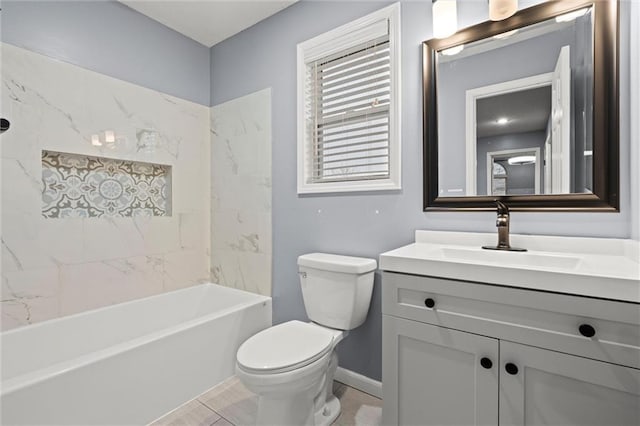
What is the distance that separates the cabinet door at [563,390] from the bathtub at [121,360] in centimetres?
153

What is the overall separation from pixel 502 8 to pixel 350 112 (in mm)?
890

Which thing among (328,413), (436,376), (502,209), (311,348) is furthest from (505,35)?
(328,413)

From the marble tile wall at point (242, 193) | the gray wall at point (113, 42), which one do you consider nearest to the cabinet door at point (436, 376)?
the marble tile wall at point (242, 193)

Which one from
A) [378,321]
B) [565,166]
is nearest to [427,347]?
[378,321]

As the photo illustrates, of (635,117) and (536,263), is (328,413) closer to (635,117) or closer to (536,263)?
(536,263)

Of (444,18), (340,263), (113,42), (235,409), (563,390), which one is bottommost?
(235,409)

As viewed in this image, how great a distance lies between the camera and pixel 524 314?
1.01m

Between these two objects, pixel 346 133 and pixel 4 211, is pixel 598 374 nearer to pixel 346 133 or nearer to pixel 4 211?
pixel 346 133

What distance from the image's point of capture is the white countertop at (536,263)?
90 cm

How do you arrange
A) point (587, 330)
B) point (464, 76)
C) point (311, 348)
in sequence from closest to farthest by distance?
point (587, 330), point (311, 348), point (464, 76)

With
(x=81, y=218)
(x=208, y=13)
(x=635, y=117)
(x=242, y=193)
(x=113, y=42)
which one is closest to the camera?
(x=635, y=117)

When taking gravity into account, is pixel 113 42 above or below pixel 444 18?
above

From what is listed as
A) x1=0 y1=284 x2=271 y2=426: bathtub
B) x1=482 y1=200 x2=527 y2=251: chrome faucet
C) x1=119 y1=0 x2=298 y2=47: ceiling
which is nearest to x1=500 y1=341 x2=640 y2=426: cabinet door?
x1=482 y1=200 x2=527 y2=251: chrome faucet

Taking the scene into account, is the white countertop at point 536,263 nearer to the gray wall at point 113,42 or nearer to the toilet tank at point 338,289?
the toilet tank at point 338,289
